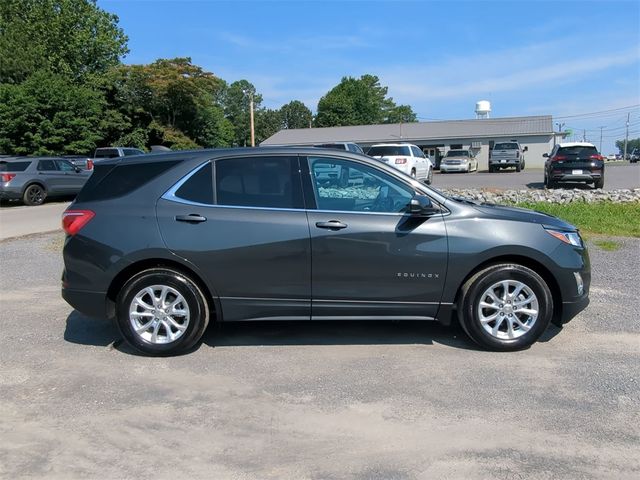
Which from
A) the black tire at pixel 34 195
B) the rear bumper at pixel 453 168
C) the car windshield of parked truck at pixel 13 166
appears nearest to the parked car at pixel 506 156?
the rear bumper at pixel 453 168

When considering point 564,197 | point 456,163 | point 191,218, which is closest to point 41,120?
point 456,163

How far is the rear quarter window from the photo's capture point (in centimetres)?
480

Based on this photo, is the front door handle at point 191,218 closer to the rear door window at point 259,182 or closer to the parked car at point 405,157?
the rear door window at point 259,182

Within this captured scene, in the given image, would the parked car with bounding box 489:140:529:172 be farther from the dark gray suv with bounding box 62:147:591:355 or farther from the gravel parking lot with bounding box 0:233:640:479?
the dark gray suv with bounding box 62:147:591:355

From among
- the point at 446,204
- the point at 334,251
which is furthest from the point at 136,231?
the point at 446,204

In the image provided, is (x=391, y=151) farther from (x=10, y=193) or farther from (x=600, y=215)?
(x=10, y=193)

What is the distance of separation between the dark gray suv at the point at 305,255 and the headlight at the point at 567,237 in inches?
0.5

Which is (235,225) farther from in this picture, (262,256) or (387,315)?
(387,315)

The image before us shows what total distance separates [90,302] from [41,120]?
32876 mm

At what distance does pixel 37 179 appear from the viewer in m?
19.0

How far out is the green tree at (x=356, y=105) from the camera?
93.8 meters

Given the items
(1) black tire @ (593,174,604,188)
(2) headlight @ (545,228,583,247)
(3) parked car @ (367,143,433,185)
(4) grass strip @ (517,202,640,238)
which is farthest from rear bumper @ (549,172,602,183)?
(2) headlight @ (545,228,583,247)

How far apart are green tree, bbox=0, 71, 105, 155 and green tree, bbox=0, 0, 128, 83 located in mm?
7331

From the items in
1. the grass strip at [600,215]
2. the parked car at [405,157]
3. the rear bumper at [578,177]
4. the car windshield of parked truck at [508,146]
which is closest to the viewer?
the grass strip at [600,215]
